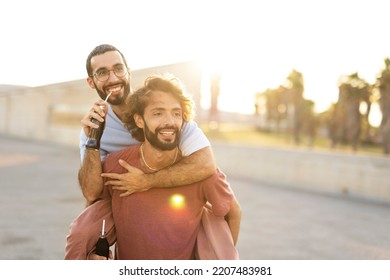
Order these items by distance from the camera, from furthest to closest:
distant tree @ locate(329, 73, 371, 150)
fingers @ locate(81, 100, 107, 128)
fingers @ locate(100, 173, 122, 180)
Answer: distant tree @ locate(329, 73, 371, 150) → fingers @ locate(100, 173, 122, 180) → fingers @ locate(81, 100, 107, 128)

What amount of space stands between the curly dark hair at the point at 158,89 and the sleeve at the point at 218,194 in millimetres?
341

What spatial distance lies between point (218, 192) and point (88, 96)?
2846 cm

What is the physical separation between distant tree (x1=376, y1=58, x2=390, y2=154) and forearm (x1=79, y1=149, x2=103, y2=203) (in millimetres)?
23353

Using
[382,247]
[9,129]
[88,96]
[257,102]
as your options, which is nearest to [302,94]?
[88,96]

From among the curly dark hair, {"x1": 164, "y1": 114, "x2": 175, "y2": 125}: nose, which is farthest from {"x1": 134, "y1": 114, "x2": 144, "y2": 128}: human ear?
{"x1": 164, "y1": 114, "x2": 175, "y2": 125}: nose

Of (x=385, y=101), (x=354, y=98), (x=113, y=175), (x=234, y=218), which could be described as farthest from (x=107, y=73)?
(x=354, y=98)

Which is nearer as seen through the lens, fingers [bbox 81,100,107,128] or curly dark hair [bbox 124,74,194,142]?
fingers [bbox 81,100,107,128]

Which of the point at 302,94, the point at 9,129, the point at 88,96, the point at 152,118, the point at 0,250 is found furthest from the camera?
the point at 302,94

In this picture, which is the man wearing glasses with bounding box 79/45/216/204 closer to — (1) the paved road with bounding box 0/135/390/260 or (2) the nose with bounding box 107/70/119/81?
(2) the nose with bounding box 107/70/119/81

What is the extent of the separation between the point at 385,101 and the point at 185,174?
1013 inches

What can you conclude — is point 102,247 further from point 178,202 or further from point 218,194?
point 218,194

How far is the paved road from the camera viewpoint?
6648 mm

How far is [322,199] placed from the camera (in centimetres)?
1134
